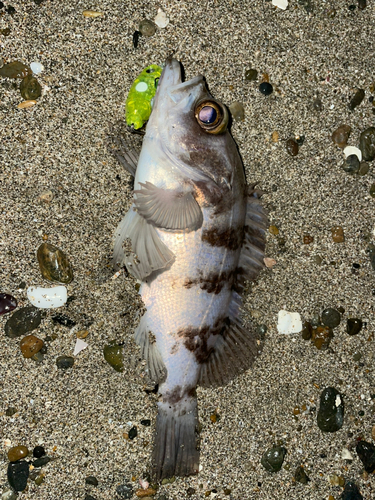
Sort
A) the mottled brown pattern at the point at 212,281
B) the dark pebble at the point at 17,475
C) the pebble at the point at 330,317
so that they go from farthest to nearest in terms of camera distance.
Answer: the pebble at the point at 330,317
the dark pebble at the point at 17,475
the mottled brown pattern at the point at 212,281

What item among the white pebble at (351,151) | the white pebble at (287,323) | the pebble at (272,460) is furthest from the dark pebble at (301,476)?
the white pebble at (351,151)

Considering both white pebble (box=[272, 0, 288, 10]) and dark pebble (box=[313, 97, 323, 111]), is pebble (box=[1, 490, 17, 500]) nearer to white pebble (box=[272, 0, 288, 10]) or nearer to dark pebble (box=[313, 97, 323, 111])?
dark pebble (box=[313, 97, 323, 111])

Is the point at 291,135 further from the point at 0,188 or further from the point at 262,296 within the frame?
the point at 0,188

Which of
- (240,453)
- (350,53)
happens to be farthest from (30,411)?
(350,53)

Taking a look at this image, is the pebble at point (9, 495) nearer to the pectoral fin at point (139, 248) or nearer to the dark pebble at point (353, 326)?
the pectoral fin at point (139, 248)

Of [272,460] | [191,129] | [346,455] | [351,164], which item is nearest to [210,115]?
[191,129]

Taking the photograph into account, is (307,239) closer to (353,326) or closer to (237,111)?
(353,326)
